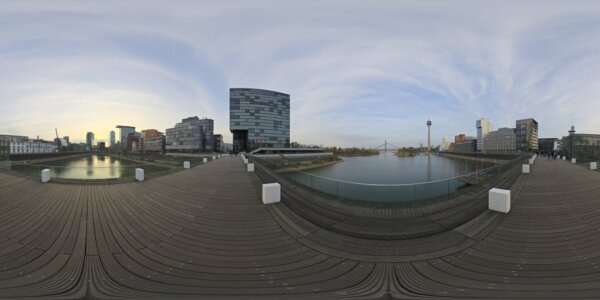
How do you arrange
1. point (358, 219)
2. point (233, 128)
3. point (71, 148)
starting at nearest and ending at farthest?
point (358, 219), point (233, 128), point (71, 148)

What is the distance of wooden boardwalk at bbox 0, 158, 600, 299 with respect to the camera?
3225 mm

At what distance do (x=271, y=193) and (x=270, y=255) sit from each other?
2.61 meters

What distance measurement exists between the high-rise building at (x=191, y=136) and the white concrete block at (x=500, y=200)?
84.7m

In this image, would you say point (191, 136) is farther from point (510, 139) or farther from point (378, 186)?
point (510, 139)

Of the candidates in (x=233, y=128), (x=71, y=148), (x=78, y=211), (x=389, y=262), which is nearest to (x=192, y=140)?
(x=233, y=128)

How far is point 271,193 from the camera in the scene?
647 cm

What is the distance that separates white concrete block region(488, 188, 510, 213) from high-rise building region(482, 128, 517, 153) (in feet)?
357

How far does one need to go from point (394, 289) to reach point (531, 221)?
15.0 ft

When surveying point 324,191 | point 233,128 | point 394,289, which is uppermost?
point 233,128

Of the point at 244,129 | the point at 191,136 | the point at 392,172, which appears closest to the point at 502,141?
the point at 392,172

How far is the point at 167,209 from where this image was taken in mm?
6148

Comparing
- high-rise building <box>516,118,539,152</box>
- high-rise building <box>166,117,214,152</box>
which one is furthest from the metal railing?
high-rise building <box>516,118,539,152</box>

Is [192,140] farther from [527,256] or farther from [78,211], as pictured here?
[527,256]

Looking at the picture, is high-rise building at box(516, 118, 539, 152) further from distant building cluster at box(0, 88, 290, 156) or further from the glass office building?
the glass office building
